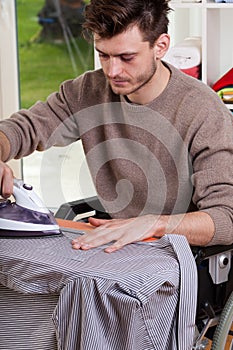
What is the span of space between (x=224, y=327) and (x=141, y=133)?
53cm

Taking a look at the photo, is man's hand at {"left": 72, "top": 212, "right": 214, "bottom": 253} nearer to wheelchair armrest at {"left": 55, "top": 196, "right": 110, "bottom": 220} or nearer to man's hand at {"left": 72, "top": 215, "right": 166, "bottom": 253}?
man's hand at {"left": 72, "top": 215, "right": 166, "bottom": 253}

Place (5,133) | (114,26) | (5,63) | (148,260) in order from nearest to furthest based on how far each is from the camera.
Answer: (148,260) < (114,26) < (5,133) < (5,63)

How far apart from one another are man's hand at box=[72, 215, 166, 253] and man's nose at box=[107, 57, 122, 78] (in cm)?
36

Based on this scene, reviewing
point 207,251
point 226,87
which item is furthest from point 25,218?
point 226,87

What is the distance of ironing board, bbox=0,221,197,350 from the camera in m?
1.43

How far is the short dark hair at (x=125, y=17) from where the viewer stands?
1.87 meters

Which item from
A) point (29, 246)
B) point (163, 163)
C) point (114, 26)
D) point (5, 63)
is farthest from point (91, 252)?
point (5, 63)

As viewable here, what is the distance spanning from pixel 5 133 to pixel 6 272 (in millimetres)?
538

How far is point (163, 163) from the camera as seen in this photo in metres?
1.96

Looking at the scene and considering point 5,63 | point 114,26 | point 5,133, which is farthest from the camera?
point 5,63

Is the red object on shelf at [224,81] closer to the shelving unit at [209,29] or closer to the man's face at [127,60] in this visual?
the shelving unit at [209,29]

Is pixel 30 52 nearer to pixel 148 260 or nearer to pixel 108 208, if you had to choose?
pixel 108 208

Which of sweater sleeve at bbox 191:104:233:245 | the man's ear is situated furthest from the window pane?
sweater sleeve at bbox 191:104:233:245

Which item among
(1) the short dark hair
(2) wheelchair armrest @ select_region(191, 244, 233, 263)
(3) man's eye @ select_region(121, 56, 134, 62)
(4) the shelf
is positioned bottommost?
(2) wheelchair armrest @ select_region(191, 244, 233, 263)
